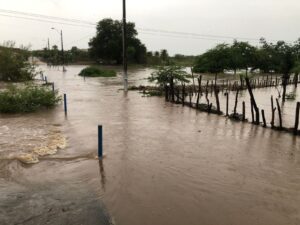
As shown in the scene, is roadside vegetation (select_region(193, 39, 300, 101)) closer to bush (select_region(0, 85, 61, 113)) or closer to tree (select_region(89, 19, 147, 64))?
bush (select_region(0, 85, 61, 113))

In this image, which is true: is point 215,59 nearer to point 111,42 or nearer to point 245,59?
point 245,59

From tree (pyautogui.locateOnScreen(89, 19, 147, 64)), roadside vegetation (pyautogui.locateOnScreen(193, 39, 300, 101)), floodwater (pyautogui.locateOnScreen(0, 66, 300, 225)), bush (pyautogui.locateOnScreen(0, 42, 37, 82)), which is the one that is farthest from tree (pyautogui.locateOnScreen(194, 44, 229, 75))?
floodwater (pyautogui.locateOnScreen(0, 66, 300, 225))

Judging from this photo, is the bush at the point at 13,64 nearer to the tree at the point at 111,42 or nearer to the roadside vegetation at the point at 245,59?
the roadside vegetation at the point at 245,59

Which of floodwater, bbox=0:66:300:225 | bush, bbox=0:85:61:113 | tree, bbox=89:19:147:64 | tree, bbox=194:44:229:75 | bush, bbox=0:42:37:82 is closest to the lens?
floodwater, bbox=0:66:300:225

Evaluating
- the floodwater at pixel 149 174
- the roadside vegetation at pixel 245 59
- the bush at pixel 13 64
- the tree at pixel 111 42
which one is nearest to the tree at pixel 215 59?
the roadside vegetation at pixel 245 59

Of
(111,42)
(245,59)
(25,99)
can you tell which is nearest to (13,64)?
(25,99)

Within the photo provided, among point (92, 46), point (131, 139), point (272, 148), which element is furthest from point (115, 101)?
point (92, 46)

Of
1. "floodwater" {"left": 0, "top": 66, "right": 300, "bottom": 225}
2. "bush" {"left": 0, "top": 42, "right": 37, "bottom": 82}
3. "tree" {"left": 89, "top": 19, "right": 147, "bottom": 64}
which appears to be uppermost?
"tree" {"left": 89, "top": 19, "right": 147, "bottom": 64}

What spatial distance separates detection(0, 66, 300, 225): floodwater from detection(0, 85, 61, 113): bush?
195cm

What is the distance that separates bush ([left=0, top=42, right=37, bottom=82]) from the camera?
29.9m

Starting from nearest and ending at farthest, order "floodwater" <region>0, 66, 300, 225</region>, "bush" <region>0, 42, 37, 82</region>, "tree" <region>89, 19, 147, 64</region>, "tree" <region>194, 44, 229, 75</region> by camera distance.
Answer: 1. "floodwater" <region>0, 66, 300, 225</region>
2. "bush" <region>0, 42, 37, 82</region>
3. "tree" <region>194, 44, 229, 75</region>
4. "tree" <region>89, 19, 147, 64</region>

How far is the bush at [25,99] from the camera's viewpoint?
15.4m

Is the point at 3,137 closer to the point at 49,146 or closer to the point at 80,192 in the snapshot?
the point at 49,146

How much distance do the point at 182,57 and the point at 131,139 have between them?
100586mm
